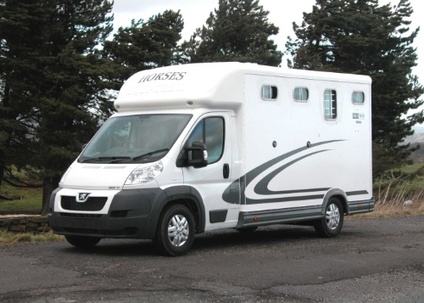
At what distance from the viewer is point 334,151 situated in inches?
507

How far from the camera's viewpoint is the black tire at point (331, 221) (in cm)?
1273

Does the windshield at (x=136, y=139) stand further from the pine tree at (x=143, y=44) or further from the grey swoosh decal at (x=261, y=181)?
the pine tree at (x=143, y=44)

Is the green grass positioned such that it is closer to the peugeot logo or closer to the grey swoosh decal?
the grey swoosh decal

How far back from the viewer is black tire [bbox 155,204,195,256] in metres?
9.54

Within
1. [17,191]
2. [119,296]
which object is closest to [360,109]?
[119,296]

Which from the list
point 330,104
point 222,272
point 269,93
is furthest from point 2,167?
point 222,272

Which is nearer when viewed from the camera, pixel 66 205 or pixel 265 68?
pixel 66 205

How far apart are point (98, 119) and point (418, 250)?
1877cm

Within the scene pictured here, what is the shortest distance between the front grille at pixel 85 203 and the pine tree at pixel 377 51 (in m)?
32.7

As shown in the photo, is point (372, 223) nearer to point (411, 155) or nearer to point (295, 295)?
point (295, 295)

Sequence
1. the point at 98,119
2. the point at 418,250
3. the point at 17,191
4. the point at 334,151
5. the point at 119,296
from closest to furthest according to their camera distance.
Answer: the point at 119,296 < the point at 418,250 < the point at 334,151 < the point at 98,119 < the point at 17,191

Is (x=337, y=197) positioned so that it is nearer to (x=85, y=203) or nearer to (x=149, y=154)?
(x=149, y=154)

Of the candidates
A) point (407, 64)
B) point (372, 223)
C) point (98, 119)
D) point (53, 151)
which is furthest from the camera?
point (407, 64)

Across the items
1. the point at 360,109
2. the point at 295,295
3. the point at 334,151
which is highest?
the point at 360,109
